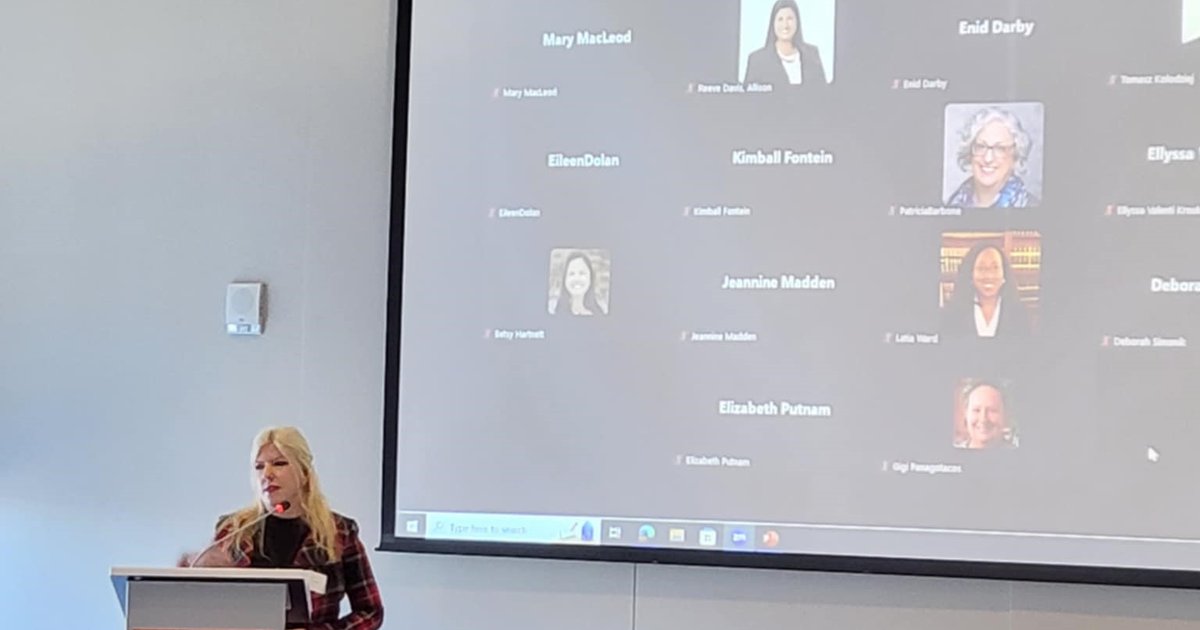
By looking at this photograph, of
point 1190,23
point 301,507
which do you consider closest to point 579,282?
point 301,507

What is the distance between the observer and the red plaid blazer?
2.13m

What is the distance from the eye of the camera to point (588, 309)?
2580 millimetres

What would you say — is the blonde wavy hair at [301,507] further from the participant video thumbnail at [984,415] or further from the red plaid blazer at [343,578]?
the participant video thumbnail at [984,415]

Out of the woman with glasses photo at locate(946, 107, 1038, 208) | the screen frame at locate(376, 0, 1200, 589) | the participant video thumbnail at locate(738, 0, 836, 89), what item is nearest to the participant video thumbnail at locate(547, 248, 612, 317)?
the screen frame at locate(376, 0, 1200, 589)

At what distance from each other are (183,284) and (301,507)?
91cm

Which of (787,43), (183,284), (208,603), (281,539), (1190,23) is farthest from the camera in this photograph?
(183,284)

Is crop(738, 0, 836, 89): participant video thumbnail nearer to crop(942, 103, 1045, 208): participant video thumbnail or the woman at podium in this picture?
crop(942, 103, 1045, 208): participant video thumbnail

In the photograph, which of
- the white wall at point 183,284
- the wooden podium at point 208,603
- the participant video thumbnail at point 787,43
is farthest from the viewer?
Answer: the white wall at point 183,284

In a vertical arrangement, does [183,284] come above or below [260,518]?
above

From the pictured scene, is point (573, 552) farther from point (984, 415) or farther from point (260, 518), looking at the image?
point (984, 415)

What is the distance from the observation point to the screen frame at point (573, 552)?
93.6 inches

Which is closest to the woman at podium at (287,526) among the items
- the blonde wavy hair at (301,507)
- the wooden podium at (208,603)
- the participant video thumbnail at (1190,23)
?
the blonde wavy hair at (301,507)

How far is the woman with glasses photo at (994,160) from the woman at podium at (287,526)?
4.83 ft

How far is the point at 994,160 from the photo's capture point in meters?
2.44
